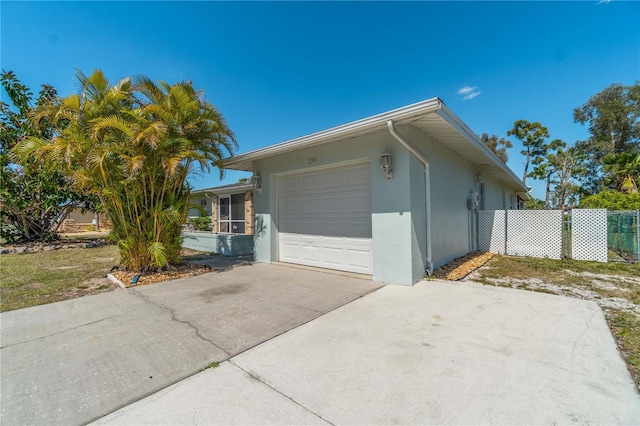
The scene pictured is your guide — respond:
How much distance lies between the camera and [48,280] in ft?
19.4

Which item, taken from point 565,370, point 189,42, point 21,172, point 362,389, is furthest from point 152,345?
point 21,172

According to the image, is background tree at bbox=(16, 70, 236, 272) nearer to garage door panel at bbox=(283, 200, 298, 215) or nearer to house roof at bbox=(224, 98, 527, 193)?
house roof at bbox=(224, 98, 527, 193)

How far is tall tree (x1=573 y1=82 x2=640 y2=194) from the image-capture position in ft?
70.5

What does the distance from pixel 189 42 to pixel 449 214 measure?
901cm

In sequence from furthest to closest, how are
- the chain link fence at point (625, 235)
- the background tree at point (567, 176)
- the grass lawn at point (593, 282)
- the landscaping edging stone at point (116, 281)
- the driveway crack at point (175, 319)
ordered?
1. the background tree at point (567, 176)
2. the chain link fence at point (625, 235)
3. the landscaping edging stone at point (116, 281)
4. the grass lawn at point (593, 282)
5. the driveway crack at point (175, 319)

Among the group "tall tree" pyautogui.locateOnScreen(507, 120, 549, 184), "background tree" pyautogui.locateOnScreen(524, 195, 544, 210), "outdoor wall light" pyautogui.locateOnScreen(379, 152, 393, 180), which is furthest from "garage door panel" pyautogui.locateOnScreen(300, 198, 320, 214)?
"tall tree" pyautogui.locateOnScreen(507, 120, 549, 184)

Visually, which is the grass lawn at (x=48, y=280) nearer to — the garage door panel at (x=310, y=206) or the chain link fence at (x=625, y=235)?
the garage door panel at (x=310, y=206)

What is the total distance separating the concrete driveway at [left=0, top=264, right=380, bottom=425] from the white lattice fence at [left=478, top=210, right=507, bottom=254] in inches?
261

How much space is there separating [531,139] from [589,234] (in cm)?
2440

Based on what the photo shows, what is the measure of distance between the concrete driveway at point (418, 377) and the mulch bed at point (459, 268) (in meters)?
2.13

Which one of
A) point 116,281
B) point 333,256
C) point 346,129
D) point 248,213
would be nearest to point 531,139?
point 248,213

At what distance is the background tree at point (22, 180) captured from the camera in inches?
392

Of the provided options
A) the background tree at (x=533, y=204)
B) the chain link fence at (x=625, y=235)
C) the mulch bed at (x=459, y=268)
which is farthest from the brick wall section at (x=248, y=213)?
the background tree at (x=533, y=204)

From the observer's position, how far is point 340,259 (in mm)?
6371
